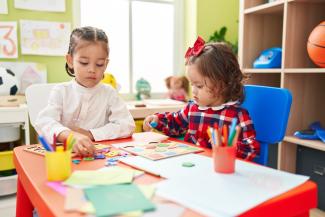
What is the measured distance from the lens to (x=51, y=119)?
40.7 inches

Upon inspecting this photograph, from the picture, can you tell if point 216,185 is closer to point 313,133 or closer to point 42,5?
point 313,133

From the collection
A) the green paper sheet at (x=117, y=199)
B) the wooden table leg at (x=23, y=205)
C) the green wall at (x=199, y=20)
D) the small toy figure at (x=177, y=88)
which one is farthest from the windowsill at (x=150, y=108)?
the green paper sheet at (x=117, y=199)

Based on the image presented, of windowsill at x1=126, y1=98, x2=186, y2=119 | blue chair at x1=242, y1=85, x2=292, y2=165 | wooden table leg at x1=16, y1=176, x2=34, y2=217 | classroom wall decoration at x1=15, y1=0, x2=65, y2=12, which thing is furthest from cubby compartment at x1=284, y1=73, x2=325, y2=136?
classroom wall decoration at x1=15, y1=0, x2=65, y2=12

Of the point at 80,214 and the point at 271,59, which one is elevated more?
the point at 271,59

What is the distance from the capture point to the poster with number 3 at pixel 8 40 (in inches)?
86.2

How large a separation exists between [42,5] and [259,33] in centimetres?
157

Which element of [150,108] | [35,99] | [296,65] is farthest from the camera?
[150,108]

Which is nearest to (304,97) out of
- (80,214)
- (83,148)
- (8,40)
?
(83,148)

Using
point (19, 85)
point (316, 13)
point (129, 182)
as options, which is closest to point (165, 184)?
point (129, 182)

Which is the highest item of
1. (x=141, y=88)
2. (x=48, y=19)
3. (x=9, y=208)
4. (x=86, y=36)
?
(x=48, y=19)

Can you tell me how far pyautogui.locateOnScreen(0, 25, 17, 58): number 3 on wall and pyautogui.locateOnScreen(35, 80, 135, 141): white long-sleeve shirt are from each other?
1303 millimetres

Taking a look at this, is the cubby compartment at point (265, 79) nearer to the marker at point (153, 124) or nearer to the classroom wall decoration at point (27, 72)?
the marker at point (153, 124)

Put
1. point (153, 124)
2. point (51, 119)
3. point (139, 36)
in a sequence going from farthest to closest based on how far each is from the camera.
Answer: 1. point (139, 36)
2. point (153, 124)
3. point (51, 119)

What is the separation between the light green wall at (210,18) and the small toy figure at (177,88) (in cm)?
40
